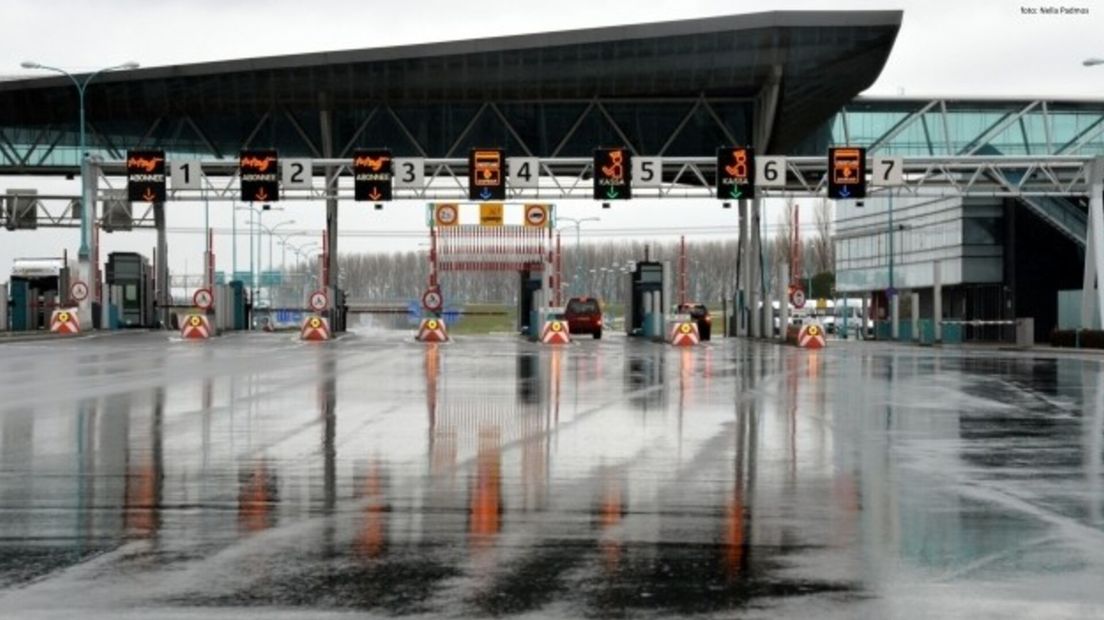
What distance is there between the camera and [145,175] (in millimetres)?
55875

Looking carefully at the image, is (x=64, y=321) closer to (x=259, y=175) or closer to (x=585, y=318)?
(x=259, y=175)

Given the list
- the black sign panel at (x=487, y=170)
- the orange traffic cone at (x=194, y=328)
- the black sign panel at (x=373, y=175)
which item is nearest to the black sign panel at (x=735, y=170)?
the black sign panel at (x=487, y=170)

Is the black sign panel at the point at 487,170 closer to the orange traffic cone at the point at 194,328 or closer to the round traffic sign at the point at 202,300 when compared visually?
the orange traffic cone at the point at 194,328

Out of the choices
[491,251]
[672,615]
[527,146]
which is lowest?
[672,615]

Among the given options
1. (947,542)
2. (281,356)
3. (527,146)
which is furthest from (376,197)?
(947,542)

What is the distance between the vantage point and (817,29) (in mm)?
53094

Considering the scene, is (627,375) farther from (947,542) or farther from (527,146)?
(527,146)

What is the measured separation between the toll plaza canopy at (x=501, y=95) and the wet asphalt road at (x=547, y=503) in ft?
104

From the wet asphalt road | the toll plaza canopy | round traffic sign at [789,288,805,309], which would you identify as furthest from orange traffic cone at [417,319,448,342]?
the wet asphalt road

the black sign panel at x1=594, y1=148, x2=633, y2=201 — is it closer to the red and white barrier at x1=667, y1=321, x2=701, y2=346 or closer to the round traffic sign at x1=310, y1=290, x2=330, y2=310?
the red and white barrier at x1=667, y1=321, x2=701, y2=346

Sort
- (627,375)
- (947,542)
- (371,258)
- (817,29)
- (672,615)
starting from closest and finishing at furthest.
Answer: (672,615) < (947,542) < (627,375) < (817,29) < (371,258)

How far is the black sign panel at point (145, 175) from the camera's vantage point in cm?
5575

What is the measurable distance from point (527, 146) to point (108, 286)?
65.2 feet

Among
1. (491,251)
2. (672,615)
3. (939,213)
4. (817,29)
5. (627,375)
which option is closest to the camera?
(672,615)
